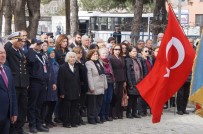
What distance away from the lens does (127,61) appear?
12.6m

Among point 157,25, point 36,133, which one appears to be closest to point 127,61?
point 36,133

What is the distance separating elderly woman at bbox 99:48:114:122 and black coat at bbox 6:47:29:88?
2824 mm

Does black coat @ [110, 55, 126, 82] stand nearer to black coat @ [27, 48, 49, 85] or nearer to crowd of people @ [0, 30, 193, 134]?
crowd of people @ [0, 30, 193, 134]

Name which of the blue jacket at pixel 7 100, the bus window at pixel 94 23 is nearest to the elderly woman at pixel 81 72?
the blue jacket at pixel 7 100

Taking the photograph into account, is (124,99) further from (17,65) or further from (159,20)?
(159,20)

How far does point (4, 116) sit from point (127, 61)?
573cm

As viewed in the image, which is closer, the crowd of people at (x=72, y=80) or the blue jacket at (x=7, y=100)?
the blue jacket at (x=7, y=100)

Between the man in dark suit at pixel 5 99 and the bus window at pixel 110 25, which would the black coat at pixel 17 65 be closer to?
the man in dark suit at pixel 5 99

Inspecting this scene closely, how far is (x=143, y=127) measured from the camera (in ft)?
37.9

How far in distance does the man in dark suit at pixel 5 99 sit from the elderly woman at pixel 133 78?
5406 millimetres

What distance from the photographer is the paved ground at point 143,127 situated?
35.6ft

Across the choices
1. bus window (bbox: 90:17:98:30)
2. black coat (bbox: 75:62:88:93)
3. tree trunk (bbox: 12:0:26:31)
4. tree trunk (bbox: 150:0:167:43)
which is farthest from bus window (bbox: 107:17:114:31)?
black coat (bbox: 75:62:88:93)

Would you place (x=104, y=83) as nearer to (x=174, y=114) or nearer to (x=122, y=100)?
(x=122, y=100)

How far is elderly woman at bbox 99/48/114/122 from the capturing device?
39.5 feet
